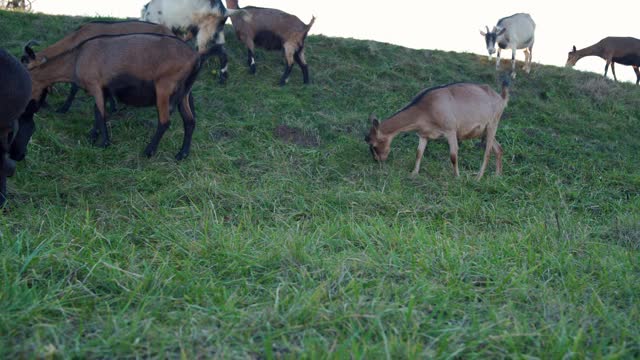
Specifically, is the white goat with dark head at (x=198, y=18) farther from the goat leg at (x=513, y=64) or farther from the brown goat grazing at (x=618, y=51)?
the brown goat grazing at (x=618, y=51)

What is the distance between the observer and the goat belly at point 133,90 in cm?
727

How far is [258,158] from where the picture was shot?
304 inches

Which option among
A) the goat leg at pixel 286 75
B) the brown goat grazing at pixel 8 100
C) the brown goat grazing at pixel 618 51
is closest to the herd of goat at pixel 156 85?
the brown goat grazing at pixel 8 100

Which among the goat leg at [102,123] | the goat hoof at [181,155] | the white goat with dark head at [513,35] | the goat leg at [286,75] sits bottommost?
the goat hoof at [181,155]

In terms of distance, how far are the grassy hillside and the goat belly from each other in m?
0.62

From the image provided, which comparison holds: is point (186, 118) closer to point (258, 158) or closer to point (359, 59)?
point (258, 158)

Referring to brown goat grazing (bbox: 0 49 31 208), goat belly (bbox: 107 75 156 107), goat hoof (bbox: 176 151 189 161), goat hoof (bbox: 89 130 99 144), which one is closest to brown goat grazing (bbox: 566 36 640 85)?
goat hoof (bbox: 176 151 189 161)

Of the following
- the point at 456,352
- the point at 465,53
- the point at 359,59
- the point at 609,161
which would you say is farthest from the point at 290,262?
the point at 465,53

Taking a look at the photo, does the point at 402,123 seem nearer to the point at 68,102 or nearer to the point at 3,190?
the point at 68,102

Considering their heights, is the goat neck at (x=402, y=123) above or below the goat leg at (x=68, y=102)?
above

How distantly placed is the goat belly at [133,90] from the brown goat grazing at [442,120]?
2.86 meters

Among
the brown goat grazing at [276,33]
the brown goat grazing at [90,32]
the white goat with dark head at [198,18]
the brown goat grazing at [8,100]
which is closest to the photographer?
the brown goat grazing at [8,100]

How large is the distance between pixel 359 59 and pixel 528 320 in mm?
9767

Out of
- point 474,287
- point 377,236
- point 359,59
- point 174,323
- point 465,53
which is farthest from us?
point 465,53
